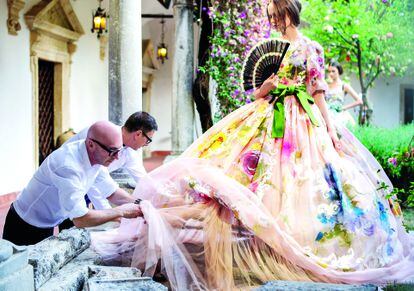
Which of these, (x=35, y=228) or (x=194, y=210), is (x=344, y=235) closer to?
(x=194, y=210)

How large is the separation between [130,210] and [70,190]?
17.9 inches

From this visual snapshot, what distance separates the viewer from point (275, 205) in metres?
4.69

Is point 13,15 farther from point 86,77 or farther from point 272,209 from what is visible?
point 272,209

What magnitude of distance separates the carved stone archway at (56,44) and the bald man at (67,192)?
6.73m

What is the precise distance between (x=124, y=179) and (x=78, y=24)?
644 cm

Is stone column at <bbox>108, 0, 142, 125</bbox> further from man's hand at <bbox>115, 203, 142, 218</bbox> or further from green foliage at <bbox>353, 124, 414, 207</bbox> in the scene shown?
green foliage at <bbox>353, 124, 414, 207</bbox>

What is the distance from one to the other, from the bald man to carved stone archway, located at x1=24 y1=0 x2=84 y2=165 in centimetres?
673

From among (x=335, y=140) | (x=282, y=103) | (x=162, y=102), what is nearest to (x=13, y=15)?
(x=282, y=103)

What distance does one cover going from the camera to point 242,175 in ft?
15.9

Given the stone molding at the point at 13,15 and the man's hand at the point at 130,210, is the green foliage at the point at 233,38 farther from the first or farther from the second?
the man's hand at the point at 130,210

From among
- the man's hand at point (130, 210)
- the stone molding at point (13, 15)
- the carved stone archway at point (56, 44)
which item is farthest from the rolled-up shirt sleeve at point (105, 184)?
the carved stone archway at point (56, 44)

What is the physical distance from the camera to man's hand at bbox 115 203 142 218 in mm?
4211

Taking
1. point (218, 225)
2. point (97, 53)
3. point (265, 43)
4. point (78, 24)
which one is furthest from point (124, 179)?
point (97, 53)

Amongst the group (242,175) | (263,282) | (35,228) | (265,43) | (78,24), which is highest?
(78,24)
